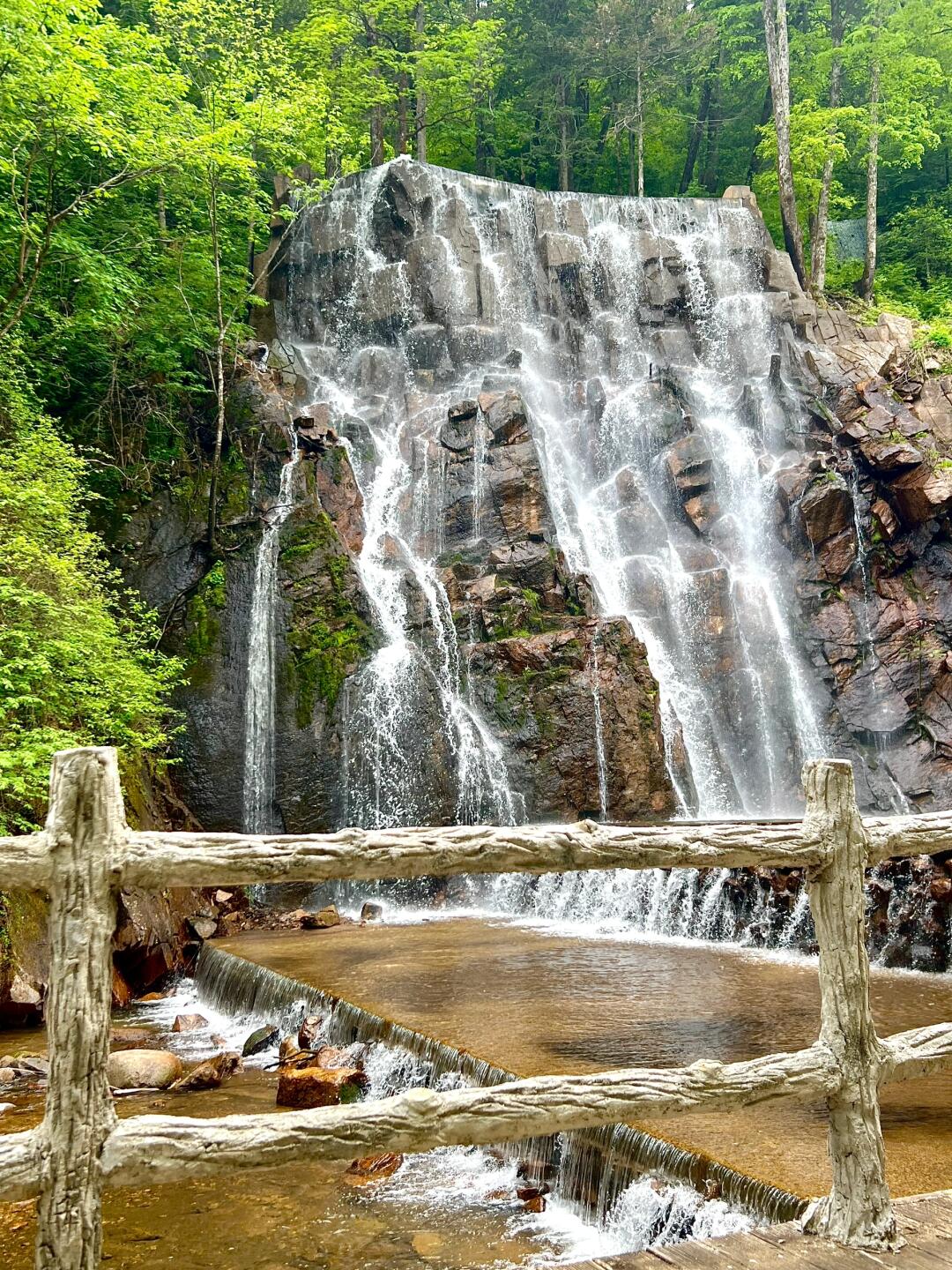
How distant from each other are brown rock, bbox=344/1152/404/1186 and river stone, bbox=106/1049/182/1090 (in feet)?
5.61

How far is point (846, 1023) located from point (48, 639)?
8.01 m

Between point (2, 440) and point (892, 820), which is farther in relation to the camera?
point (2, 440)

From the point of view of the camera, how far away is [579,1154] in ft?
13.4

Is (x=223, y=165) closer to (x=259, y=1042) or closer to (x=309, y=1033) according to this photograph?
(x=259, y=1042)

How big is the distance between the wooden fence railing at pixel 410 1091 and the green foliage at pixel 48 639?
4983 millimetres

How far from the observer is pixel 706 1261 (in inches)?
99.7

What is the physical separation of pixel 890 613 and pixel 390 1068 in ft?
47.4

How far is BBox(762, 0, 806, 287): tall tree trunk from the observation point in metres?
22.6

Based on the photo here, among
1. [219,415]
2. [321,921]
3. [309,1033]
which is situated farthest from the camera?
[219,415]

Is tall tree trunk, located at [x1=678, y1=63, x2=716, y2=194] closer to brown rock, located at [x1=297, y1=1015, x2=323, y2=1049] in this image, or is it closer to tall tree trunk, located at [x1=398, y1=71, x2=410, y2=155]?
tall tree trunk, located at [x1=398, y1=71, x2=410, y2=155]

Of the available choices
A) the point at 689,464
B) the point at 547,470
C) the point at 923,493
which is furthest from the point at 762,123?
the point at 547,470

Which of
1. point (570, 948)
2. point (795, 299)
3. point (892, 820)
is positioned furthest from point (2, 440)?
point (795, 299)

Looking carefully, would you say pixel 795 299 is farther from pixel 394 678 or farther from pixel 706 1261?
pixel 706 1261

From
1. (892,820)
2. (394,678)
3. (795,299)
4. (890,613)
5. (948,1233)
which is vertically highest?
(795,299)
